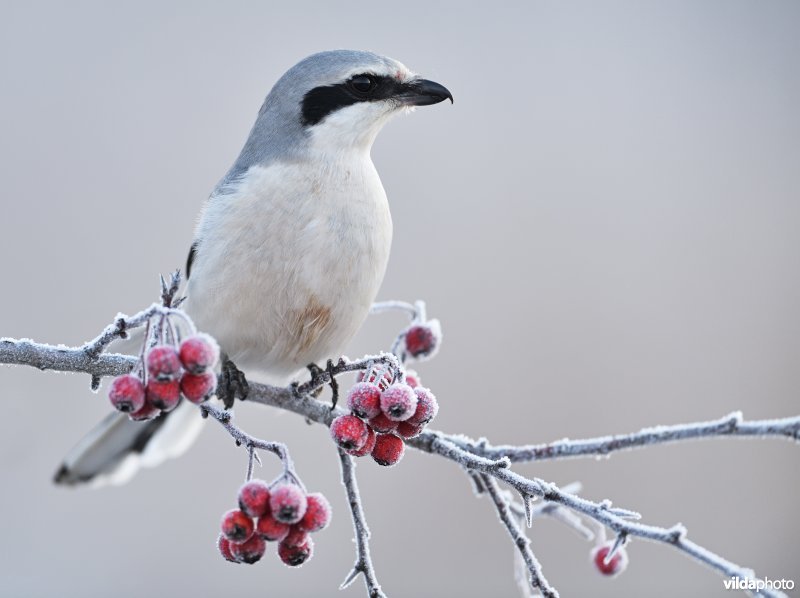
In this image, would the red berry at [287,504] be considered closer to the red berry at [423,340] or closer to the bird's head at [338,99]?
the red berry at [423,340]

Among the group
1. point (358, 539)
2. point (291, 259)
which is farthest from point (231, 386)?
point (358, 539)

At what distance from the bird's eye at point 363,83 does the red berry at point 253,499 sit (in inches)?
65.0

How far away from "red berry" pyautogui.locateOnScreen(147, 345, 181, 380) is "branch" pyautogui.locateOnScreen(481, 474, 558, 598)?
0.82 meters

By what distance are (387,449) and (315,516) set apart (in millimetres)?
216

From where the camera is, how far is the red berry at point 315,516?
1776mm

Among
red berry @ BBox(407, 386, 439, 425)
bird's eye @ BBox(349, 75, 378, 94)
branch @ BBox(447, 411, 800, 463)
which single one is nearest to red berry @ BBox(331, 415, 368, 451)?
red berry @ BBox(407, 386, 439, 425)

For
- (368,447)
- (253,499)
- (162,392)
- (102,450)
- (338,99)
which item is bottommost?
(102,450)

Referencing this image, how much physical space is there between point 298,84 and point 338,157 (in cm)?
31

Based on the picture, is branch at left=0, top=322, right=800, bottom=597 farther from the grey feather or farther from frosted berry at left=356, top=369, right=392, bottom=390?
the grey feather

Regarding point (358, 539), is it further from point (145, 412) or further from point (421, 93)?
point (421, 93)

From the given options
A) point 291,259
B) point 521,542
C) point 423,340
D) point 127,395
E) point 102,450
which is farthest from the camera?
point 102,450

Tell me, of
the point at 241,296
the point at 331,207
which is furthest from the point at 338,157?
the point at 241,296

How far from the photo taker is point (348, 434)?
1.81 m

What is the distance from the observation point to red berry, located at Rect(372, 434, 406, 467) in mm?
1900
